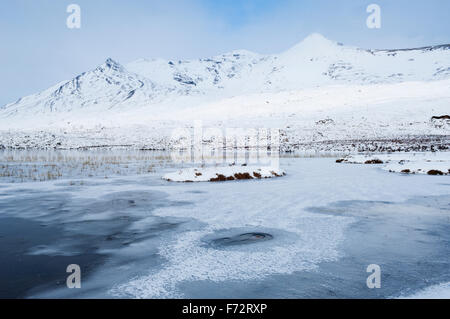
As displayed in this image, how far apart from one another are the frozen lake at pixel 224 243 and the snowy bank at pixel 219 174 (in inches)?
212

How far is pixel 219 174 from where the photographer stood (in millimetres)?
20781

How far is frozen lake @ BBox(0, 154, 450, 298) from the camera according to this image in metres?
5.50

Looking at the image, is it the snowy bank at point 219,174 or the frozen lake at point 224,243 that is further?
the snowy bank at point 219,174

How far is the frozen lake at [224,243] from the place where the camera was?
5.50 m

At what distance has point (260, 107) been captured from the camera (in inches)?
4584

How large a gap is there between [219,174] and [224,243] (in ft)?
42.4

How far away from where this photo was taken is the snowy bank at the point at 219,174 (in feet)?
66.5

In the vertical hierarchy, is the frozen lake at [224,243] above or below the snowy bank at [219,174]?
below

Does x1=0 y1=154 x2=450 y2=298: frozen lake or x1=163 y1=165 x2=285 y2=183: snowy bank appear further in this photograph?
x1=163 y1=165 x2=285 y2=183: snowy bank

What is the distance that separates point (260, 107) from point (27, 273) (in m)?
113

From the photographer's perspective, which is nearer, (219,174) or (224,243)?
(224,243)

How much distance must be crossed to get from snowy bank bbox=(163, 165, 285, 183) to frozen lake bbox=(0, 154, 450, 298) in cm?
538
